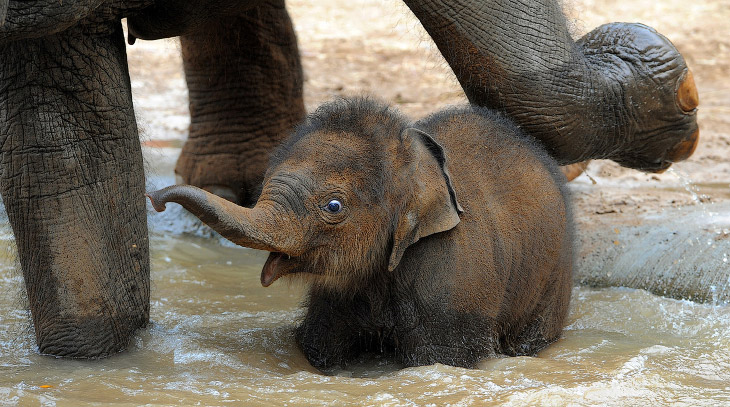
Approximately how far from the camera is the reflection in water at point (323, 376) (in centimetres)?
317

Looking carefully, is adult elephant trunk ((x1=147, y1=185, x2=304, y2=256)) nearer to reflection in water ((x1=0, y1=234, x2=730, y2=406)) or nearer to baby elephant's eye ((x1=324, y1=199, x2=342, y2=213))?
baby elephant's eye ((x1=324, y1=199, x2=342, y2=213))

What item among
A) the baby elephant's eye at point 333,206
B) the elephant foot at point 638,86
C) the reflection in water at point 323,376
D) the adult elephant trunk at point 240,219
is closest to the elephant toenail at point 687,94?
the elephant foot at point 638,86

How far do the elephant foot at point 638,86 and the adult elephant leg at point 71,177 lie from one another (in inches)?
71.1

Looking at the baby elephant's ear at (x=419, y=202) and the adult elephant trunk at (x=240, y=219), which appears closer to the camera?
the adult elephant trunk at (x=240, y=219)

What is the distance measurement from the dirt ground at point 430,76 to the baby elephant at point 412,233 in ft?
2.31

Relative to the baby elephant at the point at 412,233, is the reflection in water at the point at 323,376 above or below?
below

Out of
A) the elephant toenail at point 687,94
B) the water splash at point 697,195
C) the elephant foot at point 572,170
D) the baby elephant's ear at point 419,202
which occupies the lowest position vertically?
the water splash at point 697,195

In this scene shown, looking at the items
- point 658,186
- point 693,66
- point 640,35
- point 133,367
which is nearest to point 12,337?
point 133,367

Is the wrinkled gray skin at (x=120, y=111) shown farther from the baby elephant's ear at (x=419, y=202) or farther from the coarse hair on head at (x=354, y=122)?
the baby elephant's ear at (x=419, y=202)

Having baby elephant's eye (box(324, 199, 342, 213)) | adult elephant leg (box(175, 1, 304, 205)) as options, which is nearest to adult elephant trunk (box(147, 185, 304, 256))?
baby elephant's eye (box(324, 199, 342, 213))

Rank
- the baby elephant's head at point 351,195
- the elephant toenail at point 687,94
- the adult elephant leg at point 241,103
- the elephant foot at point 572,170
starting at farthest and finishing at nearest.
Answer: the adult elephant leg at point 241,103 < the elephant foot at point 572,170 < the elephant toenail at point 687,94 < the baby elephant's head at point 351,195

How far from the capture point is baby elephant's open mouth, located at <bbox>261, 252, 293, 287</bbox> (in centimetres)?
335

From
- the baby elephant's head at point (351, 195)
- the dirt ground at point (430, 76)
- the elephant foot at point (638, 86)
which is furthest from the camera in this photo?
the dirt ground at point (430, 76)

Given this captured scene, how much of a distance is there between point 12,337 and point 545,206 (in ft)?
6.61
